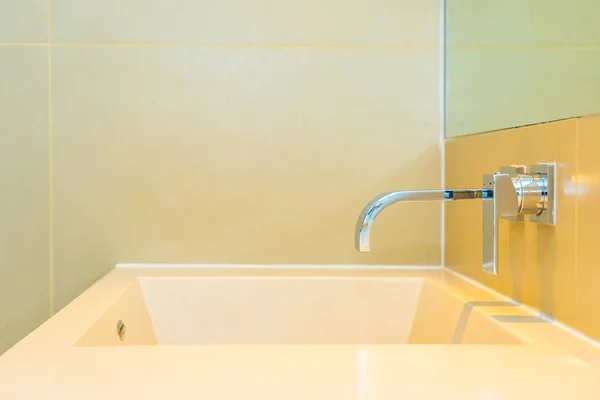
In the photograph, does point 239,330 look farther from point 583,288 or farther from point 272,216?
point 583,288

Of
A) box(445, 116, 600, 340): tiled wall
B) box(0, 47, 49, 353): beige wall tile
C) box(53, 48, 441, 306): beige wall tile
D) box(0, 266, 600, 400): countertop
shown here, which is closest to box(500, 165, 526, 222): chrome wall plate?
box(445, 116, 600, 340): tiled wall

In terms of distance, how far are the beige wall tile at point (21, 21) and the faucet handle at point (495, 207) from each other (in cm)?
78

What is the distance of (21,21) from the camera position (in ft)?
3.37

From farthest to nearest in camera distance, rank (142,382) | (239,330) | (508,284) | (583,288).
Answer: (239,330) → (508,284) → (583,288) → (142,382)

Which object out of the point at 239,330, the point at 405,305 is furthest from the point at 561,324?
the point at 239,330

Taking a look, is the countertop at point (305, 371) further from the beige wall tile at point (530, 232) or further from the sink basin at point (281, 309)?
the sink basin at point (281, 309)

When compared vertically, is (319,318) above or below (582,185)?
below

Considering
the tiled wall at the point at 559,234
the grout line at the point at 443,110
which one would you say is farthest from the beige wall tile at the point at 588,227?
the grout line at the point at 443,110

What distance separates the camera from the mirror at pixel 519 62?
2.20ft

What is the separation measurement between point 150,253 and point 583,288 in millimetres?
691

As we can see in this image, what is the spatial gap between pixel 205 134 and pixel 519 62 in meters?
0.51

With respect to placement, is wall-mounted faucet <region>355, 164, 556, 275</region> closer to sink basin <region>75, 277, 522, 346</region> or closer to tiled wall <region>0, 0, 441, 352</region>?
sink basin <region>75, 277, 522, 346</region>

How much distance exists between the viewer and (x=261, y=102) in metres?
1.05

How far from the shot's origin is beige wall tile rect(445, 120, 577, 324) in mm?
621
